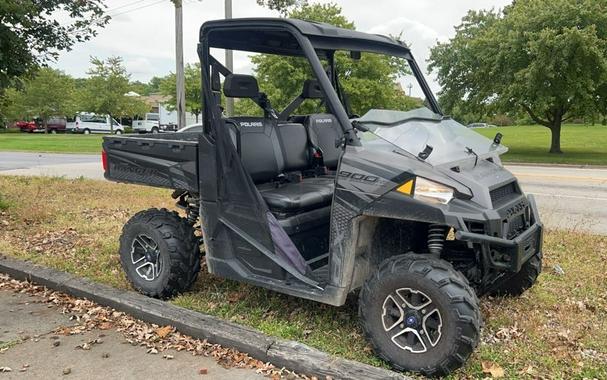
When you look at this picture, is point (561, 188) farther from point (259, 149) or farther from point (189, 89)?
point (189, 89)

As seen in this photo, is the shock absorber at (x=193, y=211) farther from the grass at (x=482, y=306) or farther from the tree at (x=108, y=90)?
the tree at (x=108, y=90)

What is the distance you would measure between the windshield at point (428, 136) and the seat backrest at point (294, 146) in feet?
3.73

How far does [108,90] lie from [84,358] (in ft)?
154

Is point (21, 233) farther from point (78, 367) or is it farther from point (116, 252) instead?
point (78, 367)

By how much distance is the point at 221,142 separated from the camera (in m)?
4.15

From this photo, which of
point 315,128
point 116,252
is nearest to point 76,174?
point 116,252

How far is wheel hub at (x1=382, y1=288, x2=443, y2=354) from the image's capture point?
3.27m

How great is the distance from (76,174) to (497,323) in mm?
13797

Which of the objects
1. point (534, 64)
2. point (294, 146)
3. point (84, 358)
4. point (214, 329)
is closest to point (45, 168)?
point (294, 146)

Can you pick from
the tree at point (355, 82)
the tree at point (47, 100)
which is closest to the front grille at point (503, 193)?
the tree at point (355, 82)

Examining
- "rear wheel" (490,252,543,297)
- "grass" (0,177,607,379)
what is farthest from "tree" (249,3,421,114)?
"rear wheel" (490,252,543,297)

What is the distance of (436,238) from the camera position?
3498 millimetres

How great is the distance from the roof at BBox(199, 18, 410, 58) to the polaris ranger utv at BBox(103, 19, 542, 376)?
11 mm

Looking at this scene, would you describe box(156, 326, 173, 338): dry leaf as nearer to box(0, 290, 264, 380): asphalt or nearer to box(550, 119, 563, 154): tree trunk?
box(0, 290, 264, 380): asphalt
